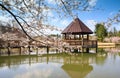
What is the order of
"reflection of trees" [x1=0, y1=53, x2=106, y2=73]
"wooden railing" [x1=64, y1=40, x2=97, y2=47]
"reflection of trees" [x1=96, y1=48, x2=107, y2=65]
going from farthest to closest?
"wooden railing" [x1=64, y1=40, x2=97, y2=47] → "reflection of trees" [x1=96, y1=48, x2=107, y2=65] → "reflection of trees" [x1=0, y1=53, x2=106, y2=73]

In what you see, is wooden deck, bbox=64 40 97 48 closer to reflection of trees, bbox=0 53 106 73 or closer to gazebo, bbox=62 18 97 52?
gazebo, bbox=62 18 97 52

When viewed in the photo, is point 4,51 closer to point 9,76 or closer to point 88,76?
point 9,76

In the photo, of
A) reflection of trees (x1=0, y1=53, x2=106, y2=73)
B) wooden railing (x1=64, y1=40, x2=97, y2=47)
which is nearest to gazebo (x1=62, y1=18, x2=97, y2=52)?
wooden railing (x1=64, y1=40, x2=97, y2=47)

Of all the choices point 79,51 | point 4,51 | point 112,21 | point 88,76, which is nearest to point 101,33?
point 79,51

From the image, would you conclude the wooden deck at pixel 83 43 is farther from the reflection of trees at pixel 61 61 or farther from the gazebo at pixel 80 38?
the reflection of trees at pixel 61 61

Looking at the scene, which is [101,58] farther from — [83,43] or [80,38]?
[80,38]

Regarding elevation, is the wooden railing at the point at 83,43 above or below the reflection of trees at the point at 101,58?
above

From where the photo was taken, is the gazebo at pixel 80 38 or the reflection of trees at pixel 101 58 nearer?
the reflection of trees at pixel 101 58

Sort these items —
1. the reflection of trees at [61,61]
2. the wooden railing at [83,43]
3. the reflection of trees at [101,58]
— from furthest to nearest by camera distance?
1. the wooden railing at [83,43]
2. the reflection of trees at [101,58]
3. the reflection of trees at [61,61]

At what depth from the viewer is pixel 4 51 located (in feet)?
63.7

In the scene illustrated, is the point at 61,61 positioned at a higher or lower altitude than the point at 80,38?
lower

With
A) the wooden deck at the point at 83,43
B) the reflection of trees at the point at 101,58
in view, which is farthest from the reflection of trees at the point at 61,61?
the wooden deck at the point at 83,43

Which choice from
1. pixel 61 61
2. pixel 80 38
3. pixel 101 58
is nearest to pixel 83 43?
pixel 80 38

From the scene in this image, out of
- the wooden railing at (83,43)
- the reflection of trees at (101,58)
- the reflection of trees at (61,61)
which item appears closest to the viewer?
the reflection of trees at (61,61)
